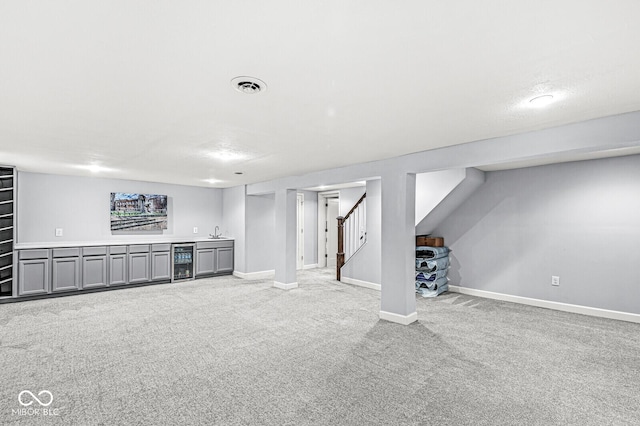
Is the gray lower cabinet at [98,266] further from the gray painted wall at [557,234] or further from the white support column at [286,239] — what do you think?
the gray painted wall at [557,234]

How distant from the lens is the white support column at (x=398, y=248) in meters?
4.21

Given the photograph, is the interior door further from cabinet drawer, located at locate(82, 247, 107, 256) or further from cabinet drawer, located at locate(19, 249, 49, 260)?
cabinet drawer, located at locate(19, 249, 49, 260)

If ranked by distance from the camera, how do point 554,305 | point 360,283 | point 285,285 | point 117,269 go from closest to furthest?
1. point 554,305
2. point 117,269
3. point 285,285
4. point 360,283

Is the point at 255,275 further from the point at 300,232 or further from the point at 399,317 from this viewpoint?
the point at 399,317

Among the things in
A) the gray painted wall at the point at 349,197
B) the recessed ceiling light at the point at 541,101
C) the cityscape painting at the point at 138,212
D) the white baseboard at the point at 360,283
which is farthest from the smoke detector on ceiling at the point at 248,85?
the cityscape painting at the point at 138,212

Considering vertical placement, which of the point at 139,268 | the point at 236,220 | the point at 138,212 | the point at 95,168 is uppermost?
the point at 95,168

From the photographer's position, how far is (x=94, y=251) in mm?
5941

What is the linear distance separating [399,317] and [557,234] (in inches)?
113

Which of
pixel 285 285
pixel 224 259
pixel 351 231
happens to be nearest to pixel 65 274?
pixel 224 259

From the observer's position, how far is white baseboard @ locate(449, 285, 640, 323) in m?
4.37

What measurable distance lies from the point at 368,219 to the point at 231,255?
11.1 ft

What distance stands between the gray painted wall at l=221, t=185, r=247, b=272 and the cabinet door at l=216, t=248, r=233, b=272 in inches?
4.6

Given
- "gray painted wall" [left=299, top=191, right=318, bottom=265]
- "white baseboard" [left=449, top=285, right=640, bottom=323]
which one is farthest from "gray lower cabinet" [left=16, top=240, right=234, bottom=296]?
"white baseboard" [left=449, top=285, right=640, bottom=323]

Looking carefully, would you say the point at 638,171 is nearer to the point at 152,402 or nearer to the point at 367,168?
the point at 367,168
